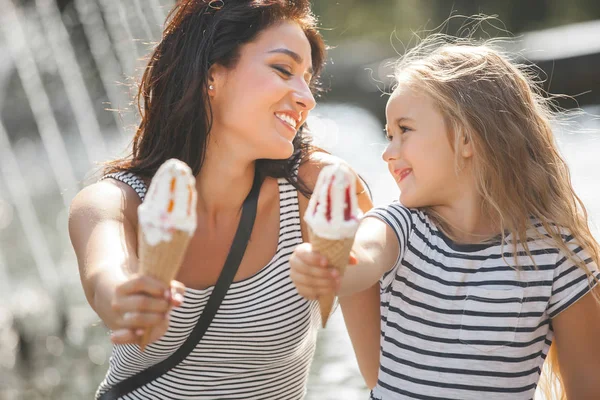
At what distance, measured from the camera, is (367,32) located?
1566cm

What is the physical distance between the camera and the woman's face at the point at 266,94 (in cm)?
273

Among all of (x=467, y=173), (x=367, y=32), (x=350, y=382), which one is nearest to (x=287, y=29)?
(x=467, y=173)

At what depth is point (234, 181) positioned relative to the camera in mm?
3002

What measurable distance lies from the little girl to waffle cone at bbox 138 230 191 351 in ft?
2.28

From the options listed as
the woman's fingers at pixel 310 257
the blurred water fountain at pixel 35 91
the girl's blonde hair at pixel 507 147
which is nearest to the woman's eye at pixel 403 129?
the girl's blonde hair at pixel 507 147

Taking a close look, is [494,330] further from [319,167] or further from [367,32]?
[367,32]

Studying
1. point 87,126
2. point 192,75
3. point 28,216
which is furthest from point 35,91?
point 192,75

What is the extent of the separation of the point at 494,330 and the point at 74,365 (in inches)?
135

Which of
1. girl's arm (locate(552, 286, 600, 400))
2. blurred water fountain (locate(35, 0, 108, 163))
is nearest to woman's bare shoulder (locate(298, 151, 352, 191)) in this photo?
girl's arm (locate(552, 286, 600, 400))

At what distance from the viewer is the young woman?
276cm

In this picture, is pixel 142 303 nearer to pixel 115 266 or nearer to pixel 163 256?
pixel 163 256

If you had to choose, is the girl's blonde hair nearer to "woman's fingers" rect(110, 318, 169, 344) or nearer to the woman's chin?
the woman's chin

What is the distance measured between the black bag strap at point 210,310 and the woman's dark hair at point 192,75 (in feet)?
0.73

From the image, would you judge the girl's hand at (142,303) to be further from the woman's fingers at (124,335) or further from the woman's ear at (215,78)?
the woman's ear at (215,78)
